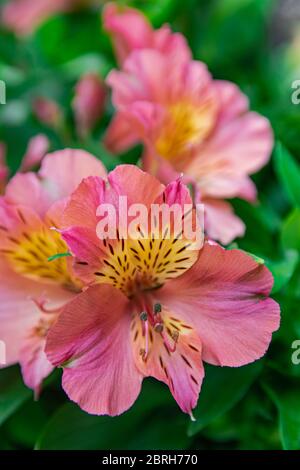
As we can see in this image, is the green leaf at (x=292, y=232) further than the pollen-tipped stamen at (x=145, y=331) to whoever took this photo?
Yes

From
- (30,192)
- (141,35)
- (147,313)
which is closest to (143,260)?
(147,313)

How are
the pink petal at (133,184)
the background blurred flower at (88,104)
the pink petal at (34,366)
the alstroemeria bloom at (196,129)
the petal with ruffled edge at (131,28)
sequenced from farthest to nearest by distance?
→ the background blurred flower at (88,104), the petal with ruffled edge at (131,28), the alstroemeria bloom at (196,129), the pink petal at (34,366), the pink petal at (133,184)

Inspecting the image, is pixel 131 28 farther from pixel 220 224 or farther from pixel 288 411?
pixel 288 411

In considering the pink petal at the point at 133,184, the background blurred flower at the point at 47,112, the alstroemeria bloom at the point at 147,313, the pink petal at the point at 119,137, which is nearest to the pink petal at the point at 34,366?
the alstroemeria bloom at the point at 147,313

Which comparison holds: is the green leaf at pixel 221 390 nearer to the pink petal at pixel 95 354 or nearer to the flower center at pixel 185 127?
the pink petal at pixel 95 354

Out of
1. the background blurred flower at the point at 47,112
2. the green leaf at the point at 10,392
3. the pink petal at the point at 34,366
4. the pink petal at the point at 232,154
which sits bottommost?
the green leaf at the point at 10,392

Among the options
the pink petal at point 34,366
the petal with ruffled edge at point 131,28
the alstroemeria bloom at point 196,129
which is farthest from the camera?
the petal with ruffled edge at point 131,28

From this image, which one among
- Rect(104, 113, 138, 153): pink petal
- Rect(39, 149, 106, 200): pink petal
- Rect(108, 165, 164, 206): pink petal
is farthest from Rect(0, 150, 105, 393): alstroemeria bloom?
Rect(104, 113, 138, 153): pink petal

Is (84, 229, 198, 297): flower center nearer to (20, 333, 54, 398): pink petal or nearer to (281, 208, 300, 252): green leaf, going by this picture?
(20, 333, 54, 398): pink petal
